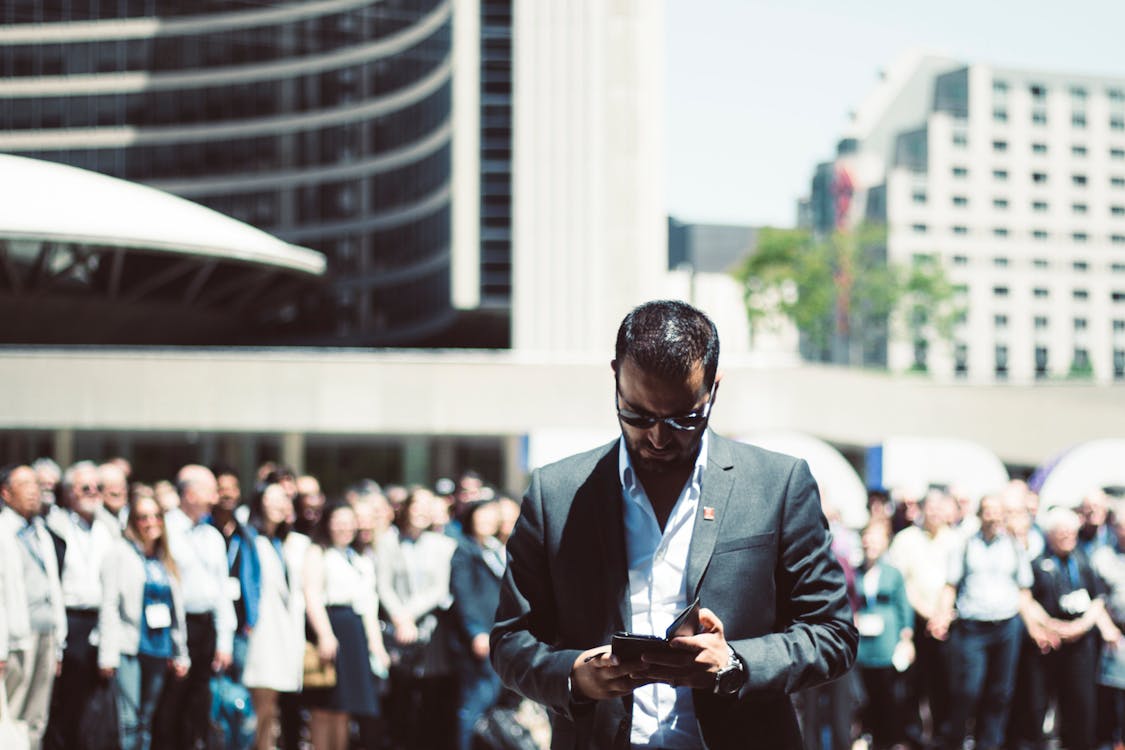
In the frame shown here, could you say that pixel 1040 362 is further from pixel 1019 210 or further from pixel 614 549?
pixel 614 549

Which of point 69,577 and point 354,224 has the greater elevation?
point 354,224

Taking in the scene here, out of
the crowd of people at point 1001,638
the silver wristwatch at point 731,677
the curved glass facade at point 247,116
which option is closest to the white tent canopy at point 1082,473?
the crowd of people at point 1001,638

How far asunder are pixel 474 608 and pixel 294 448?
26.6 metres

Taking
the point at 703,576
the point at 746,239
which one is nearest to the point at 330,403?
the point at 703,576

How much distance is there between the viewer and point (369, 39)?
7038cm

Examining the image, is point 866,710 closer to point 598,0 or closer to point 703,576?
point 703,576

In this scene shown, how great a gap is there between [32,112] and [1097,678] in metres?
72.7

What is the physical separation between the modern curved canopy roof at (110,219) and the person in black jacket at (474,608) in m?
31.2

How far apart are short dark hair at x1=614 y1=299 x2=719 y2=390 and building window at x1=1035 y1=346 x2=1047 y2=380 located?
110094 millimetres

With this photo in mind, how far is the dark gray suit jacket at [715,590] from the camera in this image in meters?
3.23

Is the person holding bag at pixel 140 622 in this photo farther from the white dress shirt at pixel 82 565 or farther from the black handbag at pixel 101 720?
the white dress shirt at pixel 82 565

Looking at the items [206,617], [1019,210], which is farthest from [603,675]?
[1019,210]

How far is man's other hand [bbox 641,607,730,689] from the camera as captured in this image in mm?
3016

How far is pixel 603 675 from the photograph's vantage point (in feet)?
10.1
